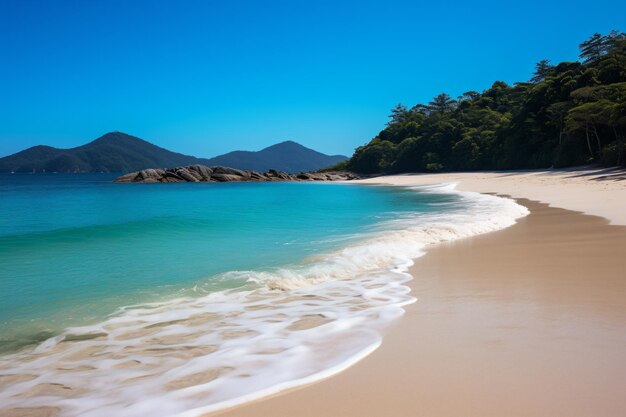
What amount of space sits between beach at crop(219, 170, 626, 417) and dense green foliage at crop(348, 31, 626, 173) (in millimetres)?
26978

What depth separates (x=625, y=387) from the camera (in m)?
2.04

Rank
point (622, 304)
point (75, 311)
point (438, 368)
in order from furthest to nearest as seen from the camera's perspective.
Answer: point (75, 311) → point (622, 304) → point (438, 368)

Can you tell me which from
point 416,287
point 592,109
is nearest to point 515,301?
point 416,287

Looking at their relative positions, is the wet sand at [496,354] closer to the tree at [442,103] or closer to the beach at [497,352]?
the beach at [497,352]

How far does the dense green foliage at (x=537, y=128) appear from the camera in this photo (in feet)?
99.8


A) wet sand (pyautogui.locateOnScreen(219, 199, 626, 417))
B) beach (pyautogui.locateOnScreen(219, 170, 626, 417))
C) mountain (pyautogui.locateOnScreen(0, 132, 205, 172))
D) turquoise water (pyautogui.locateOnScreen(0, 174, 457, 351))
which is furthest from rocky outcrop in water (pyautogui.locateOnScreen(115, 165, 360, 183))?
mountain (pyautogui.locateOnScreen(0, 132, 205, 172))

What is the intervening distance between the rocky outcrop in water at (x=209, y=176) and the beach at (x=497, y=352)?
210ft

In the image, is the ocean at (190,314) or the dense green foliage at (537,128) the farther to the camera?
the dense green foliage at (537,128)

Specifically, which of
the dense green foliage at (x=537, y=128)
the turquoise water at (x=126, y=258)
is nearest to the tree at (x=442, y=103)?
the dense green foliage at (x=537, y=128)

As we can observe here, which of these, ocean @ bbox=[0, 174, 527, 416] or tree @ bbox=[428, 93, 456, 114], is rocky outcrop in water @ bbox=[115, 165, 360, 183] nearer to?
tree @ bbox=[428, 93, 456, 114]

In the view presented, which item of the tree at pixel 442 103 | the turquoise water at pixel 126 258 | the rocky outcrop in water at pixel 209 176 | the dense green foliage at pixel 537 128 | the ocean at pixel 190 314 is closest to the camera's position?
the ocean at pixel 190 314

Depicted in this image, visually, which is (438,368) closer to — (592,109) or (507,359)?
(507,359)

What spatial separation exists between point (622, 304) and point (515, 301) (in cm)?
81

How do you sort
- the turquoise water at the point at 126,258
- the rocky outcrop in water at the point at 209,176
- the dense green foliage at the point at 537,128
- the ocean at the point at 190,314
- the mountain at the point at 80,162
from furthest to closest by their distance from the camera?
the mountain at the point at 80,162
the rocky outcrop in water at the point at 209,176
the dense green foliage at the point at 537,128
the turquoise water at the point at 126,258
the ocean at the point at 190,314
